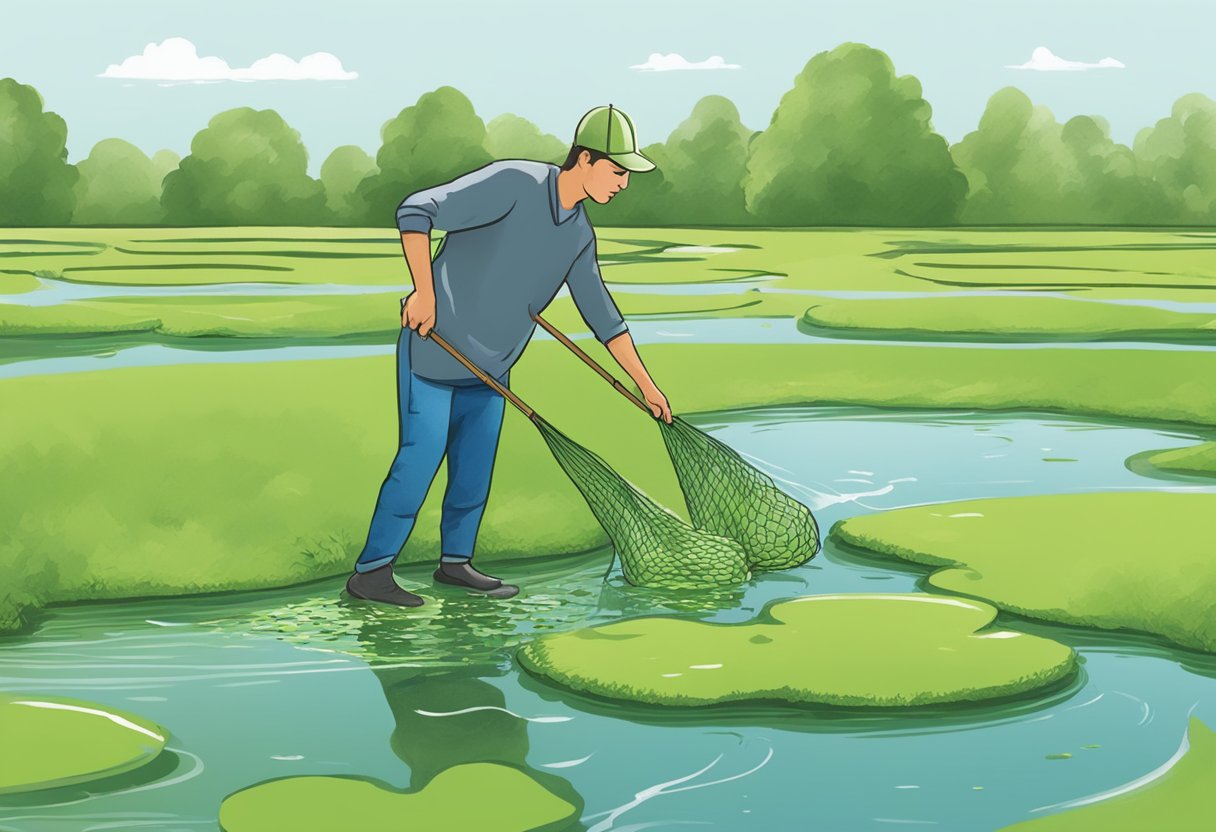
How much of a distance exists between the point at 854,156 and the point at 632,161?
241 ft

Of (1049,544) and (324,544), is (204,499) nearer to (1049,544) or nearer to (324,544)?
(324,544)

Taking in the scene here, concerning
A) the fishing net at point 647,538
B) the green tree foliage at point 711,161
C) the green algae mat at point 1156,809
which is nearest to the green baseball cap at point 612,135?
the fishing net at point 647,538

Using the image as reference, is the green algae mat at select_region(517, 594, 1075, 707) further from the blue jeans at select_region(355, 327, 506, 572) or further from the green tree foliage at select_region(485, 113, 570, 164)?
the green tree foliage at select_region(485, 113, 570, 164)

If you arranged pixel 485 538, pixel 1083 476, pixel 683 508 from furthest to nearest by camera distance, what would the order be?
pixel 1083 476
pixel 683 508
pixel 485 538

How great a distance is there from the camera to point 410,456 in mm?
7941

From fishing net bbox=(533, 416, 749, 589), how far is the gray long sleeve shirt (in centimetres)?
73

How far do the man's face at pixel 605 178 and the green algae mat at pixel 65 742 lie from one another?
3.24 metres

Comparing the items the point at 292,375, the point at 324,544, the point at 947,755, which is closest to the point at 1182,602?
the point at 947,755

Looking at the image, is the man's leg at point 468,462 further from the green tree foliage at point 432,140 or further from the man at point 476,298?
the green tree foliage at point 432,140

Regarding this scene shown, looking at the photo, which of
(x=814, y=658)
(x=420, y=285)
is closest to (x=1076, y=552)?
(x=814, y=658)

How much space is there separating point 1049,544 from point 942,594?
1.15 m

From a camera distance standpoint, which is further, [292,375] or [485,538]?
[292,375]

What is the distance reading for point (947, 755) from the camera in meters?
5.91

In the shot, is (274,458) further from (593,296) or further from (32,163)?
(32,163)
